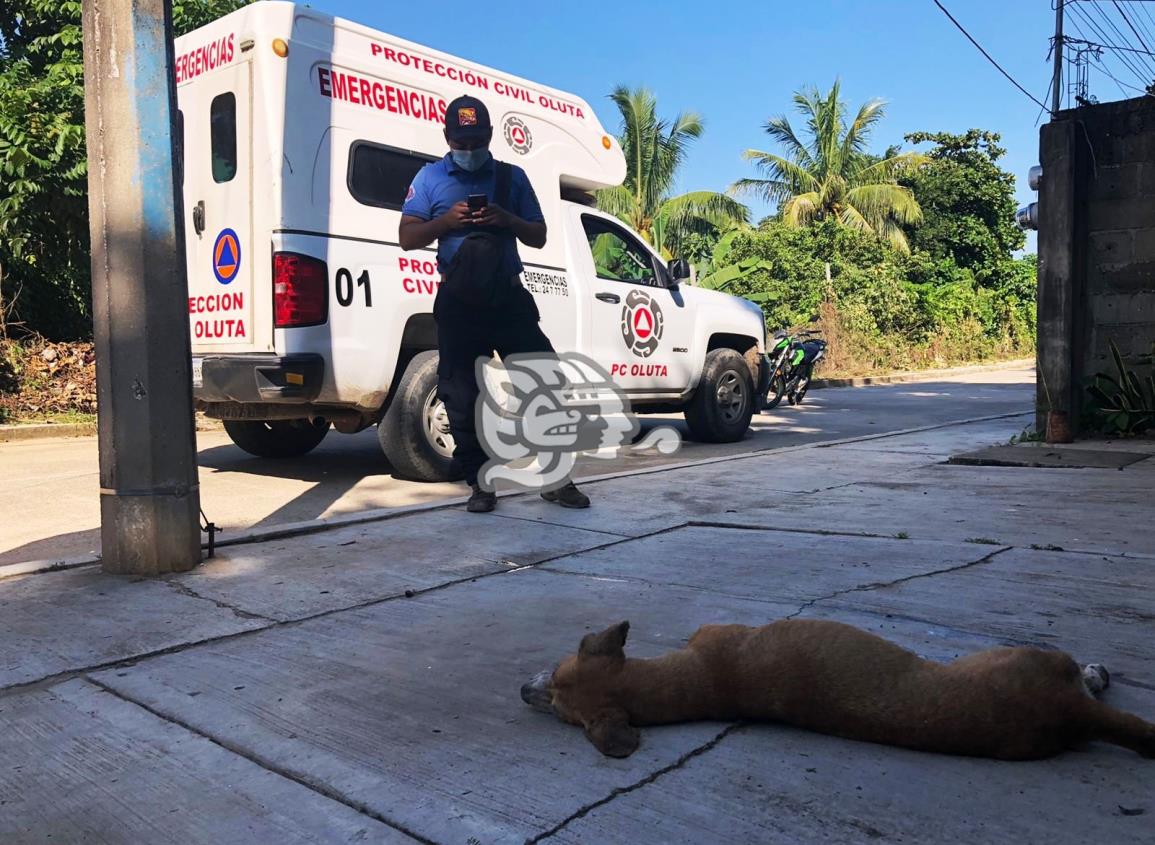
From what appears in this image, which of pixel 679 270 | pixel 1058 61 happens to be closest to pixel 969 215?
pixel 1058 61

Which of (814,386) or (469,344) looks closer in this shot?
(469,344)

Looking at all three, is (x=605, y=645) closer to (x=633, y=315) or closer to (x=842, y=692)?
(x=842, y=692)

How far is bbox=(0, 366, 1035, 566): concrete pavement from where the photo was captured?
502 centimetres

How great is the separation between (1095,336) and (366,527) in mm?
6257

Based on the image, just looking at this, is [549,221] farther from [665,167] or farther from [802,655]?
[665,167]

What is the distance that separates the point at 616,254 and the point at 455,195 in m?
2.91

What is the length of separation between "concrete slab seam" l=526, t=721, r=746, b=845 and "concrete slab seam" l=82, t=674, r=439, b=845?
8.7 inches

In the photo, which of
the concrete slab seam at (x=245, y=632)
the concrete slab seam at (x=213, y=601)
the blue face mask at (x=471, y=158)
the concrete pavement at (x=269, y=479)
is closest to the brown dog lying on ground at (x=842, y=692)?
the concrete slab seam at (x=245, y=632)

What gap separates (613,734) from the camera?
2.06 meters

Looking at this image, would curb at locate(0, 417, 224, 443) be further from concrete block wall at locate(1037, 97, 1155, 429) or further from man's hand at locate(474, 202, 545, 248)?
concrete block wall at locate(1037, 97, 1155, 429)

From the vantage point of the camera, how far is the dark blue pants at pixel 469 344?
5008 mm

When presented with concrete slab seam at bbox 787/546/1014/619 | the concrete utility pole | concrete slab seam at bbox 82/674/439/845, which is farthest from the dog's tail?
the concrete utility pole

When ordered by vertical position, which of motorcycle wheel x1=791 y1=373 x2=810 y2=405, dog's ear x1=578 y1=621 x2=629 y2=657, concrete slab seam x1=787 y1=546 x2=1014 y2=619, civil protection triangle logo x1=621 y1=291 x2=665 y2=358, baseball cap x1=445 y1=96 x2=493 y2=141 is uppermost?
baseball cap x1=445 y1=96 x2=493 y2=141

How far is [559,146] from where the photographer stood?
7371 millimetres
